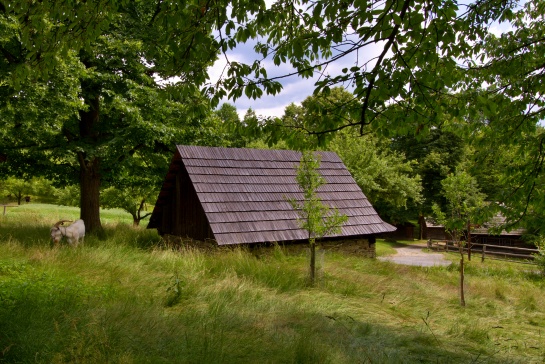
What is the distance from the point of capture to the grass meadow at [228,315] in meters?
3.97

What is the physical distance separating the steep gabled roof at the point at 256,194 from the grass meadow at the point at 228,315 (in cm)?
172

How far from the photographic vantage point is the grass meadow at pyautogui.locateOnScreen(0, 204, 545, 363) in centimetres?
397

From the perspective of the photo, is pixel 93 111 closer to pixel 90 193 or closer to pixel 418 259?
pixel 90 193

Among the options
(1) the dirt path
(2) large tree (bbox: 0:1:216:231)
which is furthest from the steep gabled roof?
(1) the dirt path

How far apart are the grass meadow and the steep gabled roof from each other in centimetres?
172

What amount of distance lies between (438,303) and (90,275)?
6804 mm

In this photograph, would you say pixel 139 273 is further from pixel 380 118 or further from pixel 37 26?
pixel 380 118

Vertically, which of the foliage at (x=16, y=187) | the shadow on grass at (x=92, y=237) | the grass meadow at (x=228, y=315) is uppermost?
the foliage at (x=16, y=187)

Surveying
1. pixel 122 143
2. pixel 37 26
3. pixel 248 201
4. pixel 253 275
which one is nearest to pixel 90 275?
pixel 253 275

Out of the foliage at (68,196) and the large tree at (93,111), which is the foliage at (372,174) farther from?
the foliage at (68,196)

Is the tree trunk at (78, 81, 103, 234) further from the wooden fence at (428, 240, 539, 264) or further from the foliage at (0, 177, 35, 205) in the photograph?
the foliage at (0, 177, 35, 205)

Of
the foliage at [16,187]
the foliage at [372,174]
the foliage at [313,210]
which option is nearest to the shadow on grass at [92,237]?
the foliage at [313,210]

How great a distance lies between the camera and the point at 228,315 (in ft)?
18.0

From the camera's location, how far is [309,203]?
389 inches
